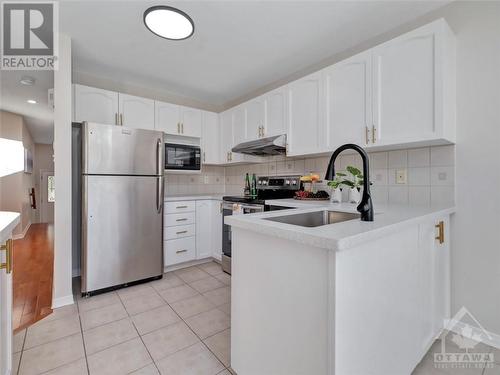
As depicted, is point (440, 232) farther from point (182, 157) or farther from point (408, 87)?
point (182, 157)

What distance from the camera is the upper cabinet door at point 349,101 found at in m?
1.88

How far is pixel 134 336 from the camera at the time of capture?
1683 mm

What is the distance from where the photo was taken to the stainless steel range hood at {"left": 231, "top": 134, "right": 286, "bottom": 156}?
2.56m

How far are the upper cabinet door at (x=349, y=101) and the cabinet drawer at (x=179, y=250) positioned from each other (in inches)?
80.0

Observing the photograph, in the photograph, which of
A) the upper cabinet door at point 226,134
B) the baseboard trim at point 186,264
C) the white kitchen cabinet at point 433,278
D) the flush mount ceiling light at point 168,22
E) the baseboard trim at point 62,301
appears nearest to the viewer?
the white kitchen cabinet at point 433,278

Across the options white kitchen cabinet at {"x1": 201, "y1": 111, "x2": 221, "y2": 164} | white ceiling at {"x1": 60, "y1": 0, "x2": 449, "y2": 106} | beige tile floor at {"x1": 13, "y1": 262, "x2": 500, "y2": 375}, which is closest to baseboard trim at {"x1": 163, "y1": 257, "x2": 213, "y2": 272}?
beige tile floor at {"x1": 13, "y1": 262, "x2": 500, "y2": 375}

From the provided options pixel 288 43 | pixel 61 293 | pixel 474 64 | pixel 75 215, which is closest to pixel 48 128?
pixel 75 215

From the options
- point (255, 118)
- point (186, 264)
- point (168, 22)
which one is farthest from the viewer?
point (186, 264)

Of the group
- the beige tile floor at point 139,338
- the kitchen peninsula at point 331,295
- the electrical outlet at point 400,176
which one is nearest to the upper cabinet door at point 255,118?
the electrical outlet at point 400,176

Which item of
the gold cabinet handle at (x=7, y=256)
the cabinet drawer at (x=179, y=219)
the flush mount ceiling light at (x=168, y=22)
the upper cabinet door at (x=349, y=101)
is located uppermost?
the flush mount ceiling light at (x=168, y=22)

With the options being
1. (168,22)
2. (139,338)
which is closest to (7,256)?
(139,338)

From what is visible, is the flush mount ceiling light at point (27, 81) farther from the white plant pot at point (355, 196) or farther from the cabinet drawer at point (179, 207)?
the white plant pot at point (355, 196)

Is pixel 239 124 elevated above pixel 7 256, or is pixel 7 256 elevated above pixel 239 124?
pixel 239 124

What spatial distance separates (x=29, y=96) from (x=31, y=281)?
2.89 metres
